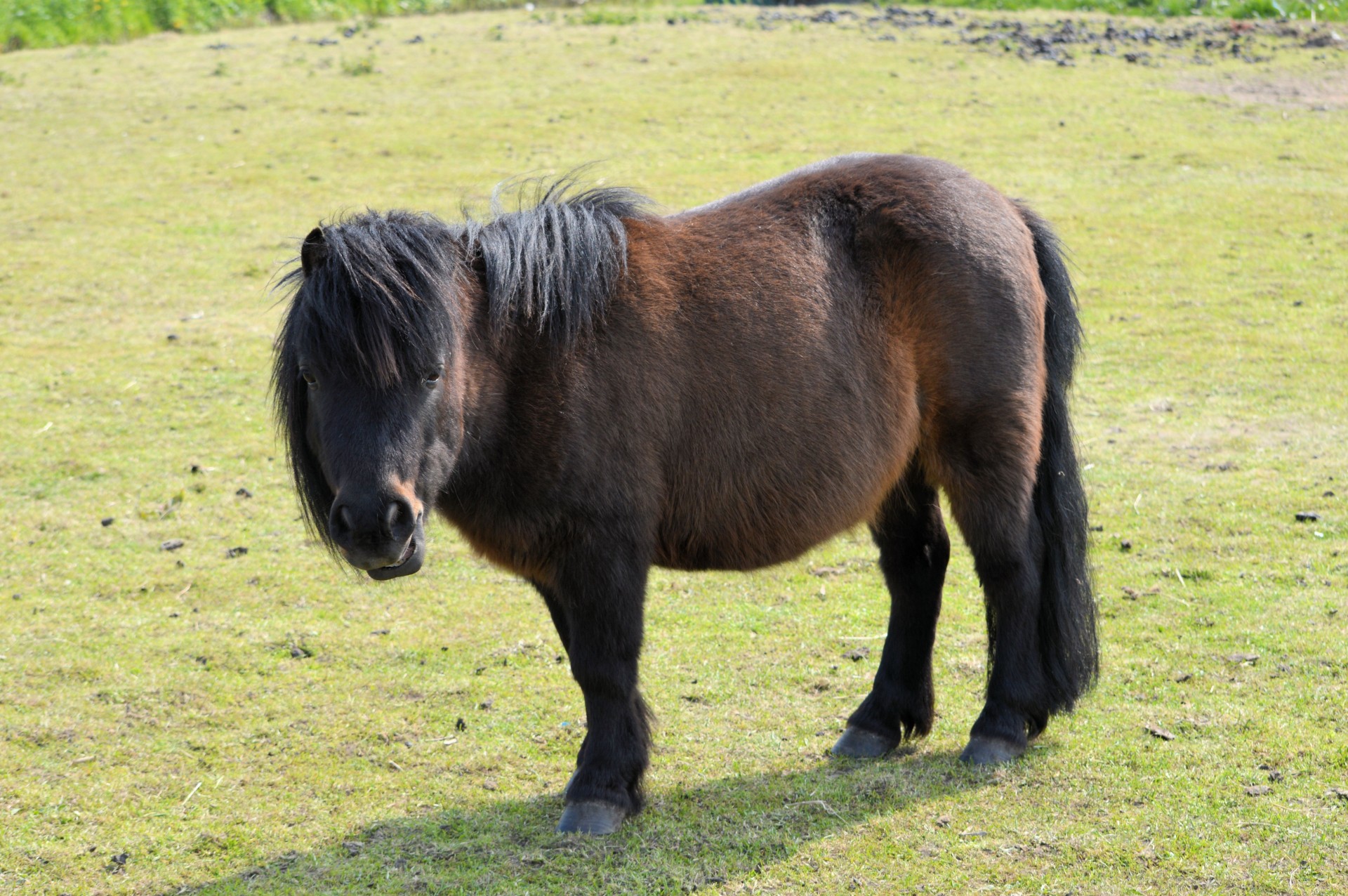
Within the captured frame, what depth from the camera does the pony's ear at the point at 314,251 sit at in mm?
3732

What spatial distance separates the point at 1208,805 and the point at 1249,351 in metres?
6.31

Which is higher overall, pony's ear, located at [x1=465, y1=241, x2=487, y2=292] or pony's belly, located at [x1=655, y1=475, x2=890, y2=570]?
pony's ear, located at [x1=465, y1=241, x2=487, y2=292]

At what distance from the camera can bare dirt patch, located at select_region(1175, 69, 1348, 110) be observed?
16.0 metres

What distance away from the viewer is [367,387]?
3.61 meters

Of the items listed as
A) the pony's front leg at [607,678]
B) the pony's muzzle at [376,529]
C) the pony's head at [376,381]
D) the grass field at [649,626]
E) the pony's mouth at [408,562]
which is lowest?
the grass field at [649,626]

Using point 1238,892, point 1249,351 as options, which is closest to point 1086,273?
point 1249,351

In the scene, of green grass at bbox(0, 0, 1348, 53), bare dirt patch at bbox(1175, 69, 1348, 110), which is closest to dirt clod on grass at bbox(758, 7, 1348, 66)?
bare dirt patch at bbox(1175, 69, 1348, 110)

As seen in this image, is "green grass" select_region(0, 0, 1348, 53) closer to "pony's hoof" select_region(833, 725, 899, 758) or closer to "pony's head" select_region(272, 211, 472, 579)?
"pony's hoof" select_region(833, 725, 899, 758)

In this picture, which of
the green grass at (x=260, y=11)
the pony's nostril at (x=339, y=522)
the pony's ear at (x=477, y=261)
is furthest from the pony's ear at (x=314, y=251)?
the green grass at (x=260, y=11)

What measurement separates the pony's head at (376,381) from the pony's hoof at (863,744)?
6.58ft

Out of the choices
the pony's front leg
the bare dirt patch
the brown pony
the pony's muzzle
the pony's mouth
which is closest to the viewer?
the pony's muzzle

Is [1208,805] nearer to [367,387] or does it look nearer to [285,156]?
[367,387]

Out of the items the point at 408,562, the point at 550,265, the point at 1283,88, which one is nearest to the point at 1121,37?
the point at 1283,88

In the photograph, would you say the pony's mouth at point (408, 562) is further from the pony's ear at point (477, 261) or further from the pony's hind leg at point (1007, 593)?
the pony's hind leg at point (1007, 593)
